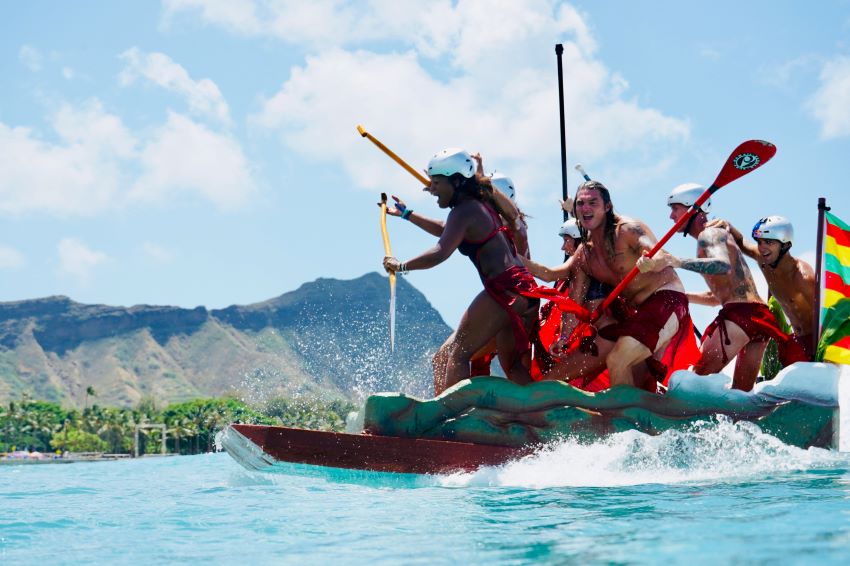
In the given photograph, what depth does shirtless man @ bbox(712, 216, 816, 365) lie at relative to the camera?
7.75 m

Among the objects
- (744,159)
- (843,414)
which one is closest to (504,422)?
(843,414)

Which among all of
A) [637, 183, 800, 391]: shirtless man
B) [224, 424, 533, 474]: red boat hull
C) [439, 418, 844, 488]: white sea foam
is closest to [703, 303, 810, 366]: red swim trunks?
[637, 183, 800, 391]: shirtless man

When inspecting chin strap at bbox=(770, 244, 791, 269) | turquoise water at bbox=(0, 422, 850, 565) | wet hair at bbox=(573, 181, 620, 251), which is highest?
wet hair at bbox=(573, 181, 620, 251)

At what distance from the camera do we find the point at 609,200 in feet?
23.7

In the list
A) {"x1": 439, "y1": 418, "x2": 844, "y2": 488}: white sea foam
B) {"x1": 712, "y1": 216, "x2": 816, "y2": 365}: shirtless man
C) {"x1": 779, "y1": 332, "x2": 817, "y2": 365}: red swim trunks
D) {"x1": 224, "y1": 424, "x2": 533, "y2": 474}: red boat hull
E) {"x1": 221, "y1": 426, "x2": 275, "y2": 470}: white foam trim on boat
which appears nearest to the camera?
{"x1": 439, "y1": 418, "x2": 844, "y2": 488}: white sea foam

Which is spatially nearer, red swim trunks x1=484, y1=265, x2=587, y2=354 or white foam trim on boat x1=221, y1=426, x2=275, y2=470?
white foam trim on boat x1=221, y1=426, x2=275, y2=470

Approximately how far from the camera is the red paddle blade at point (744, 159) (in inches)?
291

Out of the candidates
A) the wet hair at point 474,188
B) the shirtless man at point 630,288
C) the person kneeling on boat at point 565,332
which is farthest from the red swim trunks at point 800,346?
the wet hair at point 474,188

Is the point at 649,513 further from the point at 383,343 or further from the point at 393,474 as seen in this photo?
the point at 383,343

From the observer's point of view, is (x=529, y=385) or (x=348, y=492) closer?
(x=348, y=492)

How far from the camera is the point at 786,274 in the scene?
26.0 ft

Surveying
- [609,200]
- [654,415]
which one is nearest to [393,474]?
[654,415]

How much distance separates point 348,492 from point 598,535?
2553mm

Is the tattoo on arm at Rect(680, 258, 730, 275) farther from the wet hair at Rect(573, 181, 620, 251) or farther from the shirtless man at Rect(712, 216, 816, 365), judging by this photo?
the shirtless man at Rect(712, 216, 816, 365)
